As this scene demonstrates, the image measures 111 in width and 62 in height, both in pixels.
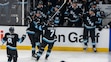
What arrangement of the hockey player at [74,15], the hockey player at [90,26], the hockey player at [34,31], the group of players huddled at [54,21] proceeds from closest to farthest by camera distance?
the group of players huddled at [54,21]
the hockey player at [34,31]
the hockey player at [90,26]
the hockey player at [74,15]

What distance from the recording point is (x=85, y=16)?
13688 millimetres

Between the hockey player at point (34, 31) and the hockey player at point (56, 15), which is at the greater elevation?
the hockey player at point (56, 15)

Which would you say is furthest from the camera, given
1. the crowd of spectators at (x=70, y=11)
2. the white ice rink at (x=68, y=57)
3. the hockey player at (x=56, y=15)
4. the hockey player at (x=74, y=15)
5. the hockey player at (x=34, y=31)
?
the hockey player at (x=74, y=15)

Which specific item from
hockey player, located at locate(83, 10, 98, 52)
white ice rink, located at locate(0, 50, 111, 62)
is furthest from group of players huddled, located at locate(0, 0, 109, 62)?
white ice rink, located at locate(0, 50, 111, 62)

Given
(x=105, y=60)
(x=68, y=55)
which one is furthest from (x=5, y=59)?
(x=105, y=60)

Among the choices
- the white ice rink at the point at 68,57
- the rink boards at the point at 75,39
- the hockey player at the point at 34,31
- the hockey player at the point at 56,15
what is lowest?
the white ice rink at the point at 68,57

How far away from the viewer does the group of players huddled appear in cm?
1154

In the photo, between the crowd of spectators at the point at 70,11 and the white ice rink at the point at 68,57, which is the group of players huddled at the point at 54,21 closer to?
the crowd of spectators at the point at 70,11

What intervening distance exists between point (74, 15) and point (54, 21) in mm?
889

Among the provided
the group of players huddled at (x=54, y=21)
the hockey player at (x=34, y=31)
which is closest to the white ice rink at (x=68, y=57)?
the group of players huddled at (x=54, y=21)

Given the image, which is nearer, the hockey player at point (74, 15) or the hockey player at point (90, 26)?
the hockey player at point (90, 26)

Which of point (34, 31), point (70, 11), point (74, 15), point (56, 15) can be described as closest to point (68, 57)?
point (34, 31)

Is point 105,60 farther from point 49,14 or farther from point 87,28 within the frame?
point 49,14

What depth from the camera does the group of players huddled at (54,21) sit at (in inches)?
454
